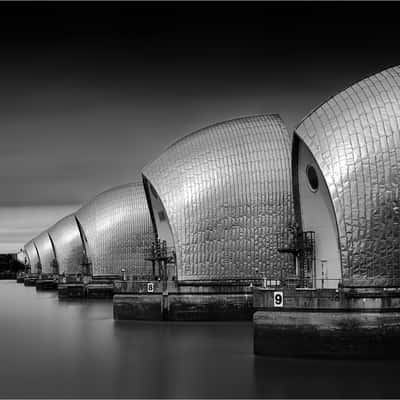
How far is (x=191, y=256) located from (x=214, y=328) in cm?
730

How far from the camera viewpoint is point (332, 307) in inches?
1064

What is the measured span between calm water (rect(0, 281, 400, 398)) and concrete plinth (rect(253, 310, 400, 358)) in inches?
19.8

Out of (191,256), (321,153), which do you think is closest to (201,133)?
(191,256)

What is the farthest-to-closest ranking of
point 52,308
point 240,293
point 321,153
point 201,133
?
1. point 52,308
2. point 201,133
3. point 240,293
4. point 321,153

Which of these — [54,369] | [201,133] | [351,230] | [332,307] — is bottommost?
[54,369]

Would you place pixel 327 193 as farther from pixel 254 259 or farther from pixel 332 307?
pixel 254 259

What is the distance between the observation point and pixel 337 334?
87.4 feet

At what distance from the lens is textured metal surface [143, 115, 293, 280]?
45531 millimetres

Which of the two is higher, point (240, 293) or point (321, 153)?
point (321, 153)

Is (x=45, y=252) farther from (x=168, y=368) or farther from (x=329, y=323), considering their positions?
(x=329, y=323)

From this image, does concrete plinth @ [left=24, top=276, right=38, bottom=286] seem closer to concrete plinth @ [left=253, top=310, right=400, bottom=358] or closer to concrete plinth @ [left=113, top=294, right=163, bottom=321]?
concrete plinth @ [left=113, top=294, right=163, bottom=321]

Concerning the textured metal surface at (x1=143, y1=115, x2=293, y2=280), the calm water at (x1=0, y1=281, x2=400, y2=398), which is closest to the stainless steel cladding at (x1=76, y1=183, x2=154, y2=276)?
the textured metal surface at (x1=143, y1=115, x2=293, y2=280)

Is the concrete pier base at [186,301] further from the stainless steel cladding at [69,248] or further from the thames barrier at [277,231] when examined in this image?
the stainless steel cladding at [69,248]

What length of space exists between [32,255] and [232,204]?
9906 centimetres
